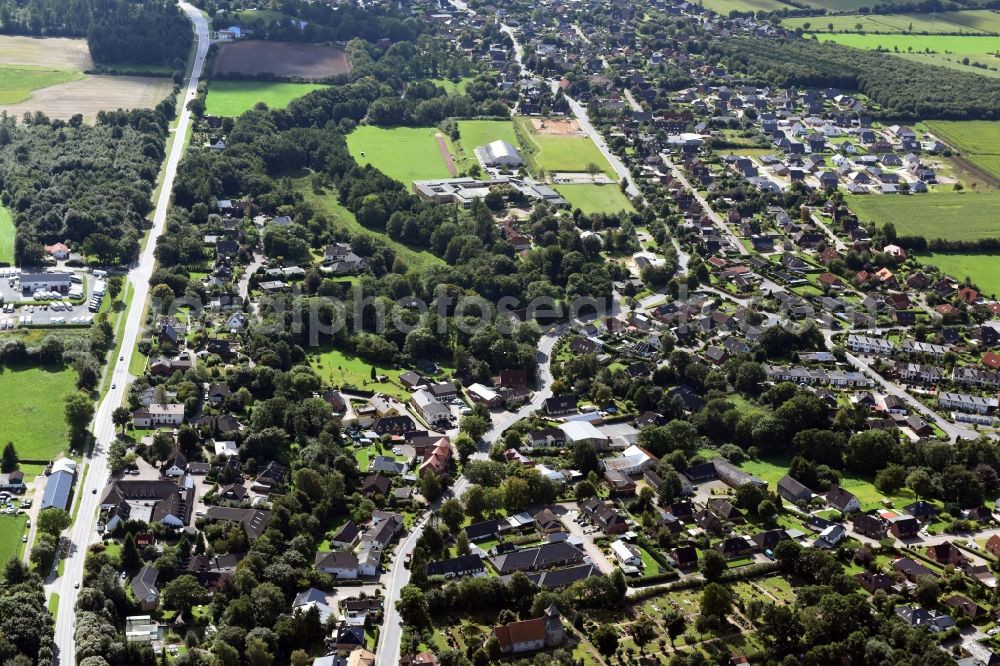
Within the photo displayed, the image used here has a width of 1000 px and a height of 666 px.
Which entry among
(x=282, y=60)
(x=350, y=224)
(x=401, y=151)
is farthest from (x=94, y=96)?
(x=350, y=224)

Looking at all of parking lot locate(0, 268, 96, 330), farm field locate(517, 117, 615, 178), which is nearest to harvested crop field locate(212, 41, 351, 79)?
farm field locate(517, 117, 615, 178)

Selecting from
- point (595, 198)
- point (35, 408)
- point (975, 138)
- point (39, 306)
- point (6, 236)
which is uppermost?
point (975, 138)

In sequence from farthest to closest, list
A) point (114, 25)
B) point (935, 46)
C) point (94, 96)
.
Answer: point (935, 46)
point (114, 25)
point (94, 96)

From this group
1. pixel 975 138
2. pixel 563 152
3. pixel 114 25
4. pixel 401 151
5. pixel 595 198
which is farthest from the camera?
pixel 114 25

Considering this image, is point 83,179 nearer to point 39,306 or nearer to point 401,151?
point 39,306

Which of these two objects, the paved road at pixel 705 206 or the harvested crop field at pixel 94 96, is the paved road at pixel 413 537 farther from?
the harvested crop field at pixel 94 96

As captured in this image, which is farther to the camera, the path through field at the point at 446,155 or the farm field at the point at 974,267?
the path through field at the point at 446,155

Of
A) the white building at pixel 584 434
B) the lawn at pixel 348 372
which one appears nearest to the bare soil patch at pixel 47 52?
the lawn at pixel 348 372
